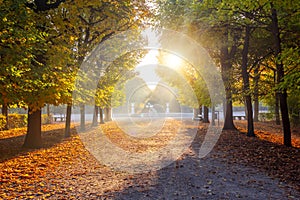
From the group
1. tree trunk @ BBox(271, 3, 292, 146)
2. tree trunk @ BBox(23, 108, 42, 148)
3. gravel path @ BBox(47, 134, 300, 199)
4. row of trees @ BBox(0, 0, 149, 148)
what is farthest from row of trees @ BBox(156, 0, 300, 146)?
tree trunk @ BBox(23, 108, 42, 148)

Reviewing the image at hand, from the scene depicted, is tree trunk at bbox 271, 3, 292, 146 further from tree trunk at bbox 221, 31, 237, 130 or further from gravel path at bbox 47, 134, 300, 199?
tree trunk at bbox 221, 31, 237, 130

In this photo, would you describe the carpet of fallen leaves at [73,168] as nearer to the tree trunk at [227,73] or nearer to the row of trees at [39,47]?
the row of trees at [39,47]

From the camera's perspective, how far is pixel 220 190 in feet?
19.6

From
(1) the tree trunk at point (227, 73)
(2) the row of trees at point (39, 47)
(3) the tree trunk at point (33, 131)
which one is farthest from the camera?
(1) the tree trunk at point (227, 73)

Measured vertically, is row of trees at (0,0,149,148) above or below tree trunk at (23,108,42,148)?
above

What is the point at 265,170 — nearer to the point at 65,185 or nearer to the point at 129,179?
the point at 129,179

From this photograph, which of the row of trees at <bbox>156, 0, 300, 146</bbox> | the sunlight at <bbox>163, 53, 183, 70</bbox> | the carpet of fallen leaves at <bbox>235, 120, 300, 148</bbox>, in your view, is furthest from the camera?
the sunlight at <bbox>163, 53, 183, 70</bbox>

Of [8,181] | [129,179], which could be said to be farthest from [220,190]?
[8,181]

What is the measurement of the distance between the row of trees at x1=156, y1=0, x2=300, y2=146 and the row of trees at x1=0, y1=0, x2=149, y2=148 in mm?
3095

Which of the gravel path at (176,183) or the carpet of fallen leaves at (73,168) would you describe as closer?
the gravel path at (176,183)

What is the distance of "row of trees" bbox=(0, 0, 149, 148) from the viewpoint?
26.5 ft

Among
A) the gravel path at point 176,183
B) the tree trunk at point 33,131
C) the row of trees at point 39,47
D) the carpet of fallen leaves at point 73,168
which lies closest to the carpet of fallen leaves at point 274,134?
the carpet of fallen leaves at point 73,168

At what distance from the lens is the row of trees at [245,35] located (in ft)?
35.4

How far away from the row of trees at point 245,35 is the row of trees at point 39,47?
3.10 m
